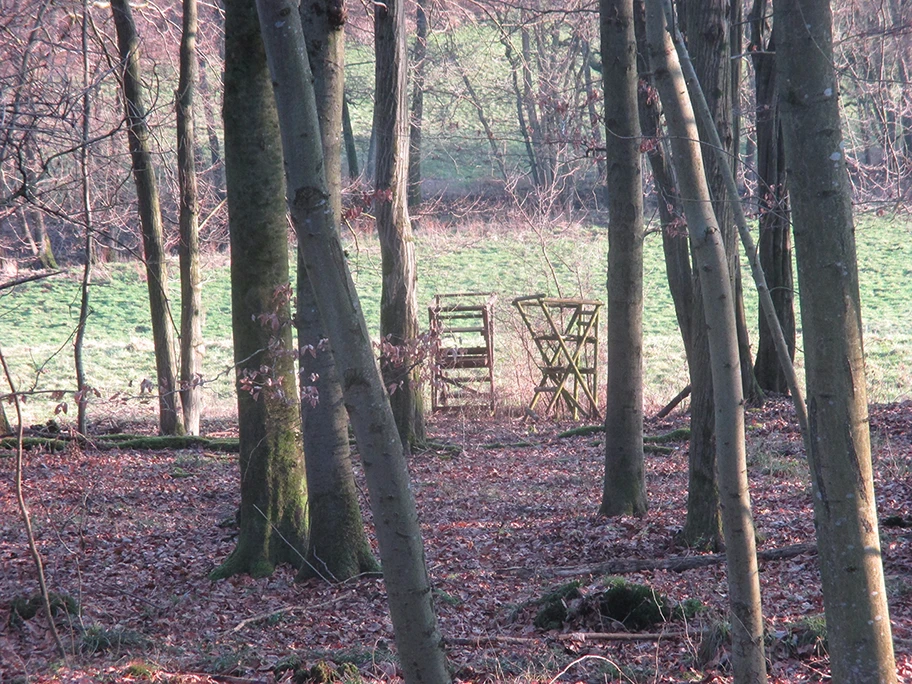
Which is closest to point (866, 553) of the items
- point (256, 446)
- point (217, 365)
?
point (256, 446)

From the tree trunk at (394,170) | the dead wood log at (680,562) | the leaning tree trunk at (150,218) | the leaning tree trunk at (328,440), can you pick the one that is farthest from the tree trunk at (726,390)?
the leaning tree trunk at (150,218)

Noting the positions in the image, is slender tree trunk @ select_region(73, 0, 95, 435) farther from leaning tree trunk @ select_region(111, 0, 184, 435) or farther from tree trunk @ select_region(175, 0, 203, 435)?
tree trunk @ select_region(175, 0, 203, 435)

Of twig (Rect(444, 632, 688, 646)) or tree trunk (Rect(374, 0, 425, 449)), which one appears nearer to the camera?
twig (Rect(444, 632, 688, 646))

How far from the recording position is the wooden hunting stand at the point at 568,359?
52.5 ft

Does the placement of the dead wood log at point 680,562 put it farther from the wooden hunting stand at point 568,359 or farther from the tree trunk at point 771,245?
the wooden hunting stand at point 568,359

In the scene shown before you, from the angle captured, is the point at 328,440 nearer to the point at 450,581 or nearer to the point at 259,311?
the point at 259,311

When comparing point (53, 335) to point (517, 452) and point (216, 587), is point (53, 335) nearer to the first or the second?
point (517, 452)

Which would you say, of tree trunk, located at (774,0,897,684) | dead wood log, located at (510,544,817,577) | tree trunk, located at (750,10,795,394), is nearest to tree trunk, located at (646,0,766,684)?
tree trunk, located at (774,0,897,684)

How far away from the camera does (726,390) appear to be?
341cm

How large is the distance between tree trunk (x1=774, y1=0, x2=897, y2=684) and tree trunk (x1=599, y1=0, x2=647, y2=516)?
4.58 metres

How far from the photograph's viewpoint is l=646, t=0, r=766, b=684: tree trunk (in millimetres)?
3391

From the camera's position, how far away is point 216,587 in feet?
20.2

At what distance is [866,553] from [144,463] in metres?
10.3

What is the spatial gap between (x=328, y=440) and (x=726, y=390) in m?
3.48
